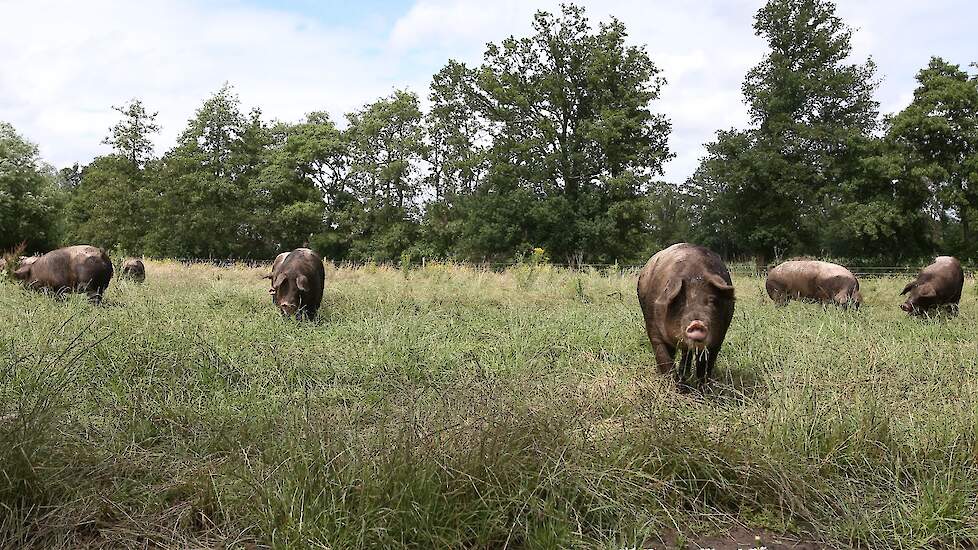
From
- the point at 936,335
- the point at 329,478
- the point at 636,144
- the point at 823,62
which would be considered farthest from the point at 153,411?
the point at 823,62

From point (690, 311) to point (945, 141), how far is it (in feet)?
89.4

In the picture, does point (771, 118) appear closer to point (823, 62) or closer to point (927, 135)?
point (823, 62)

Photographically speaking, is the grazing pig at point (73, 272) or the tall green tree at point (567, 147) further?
the tall green tree at point (567, 147)

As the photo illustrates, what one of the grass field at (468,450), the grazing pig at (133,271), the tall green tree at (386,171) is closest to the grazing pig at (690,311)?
the grass field at (468,450)

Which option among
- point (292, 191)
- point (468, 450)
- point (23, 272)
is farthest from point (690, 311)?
point (292, 191)

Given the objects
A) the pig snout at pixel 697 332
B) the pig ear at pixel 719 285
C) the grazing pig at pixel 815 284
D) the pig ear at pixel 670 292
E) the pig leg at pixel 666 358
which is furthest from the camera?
the grazing pig at pixel 815 284

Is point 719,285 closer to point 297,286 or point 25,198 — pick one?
point 297,286

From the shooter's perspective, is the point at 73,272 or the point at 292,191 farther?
the point at 292,191

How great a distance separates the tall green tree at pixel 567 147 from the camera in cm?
2577

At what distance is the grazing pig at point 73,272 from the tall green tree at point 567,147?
59.9 feet

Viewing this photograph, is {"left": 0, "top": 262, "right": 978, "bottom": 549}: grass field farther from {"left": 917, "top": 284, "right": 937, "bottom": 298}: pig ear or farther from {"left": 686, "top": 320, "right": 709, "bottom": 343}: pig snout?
{"left": 917, "top": 284, "right": 937, "bottom": 298}: pig ear

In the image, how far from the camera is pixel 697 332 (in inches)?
183

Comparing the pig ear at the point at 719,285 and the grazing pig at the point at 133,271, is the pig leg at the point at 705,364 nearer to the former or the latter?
the pig ear at the point at 719,285

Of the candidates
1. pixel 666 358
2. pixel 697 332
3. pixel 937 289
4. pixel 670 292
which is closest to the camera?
pixel 697 332
